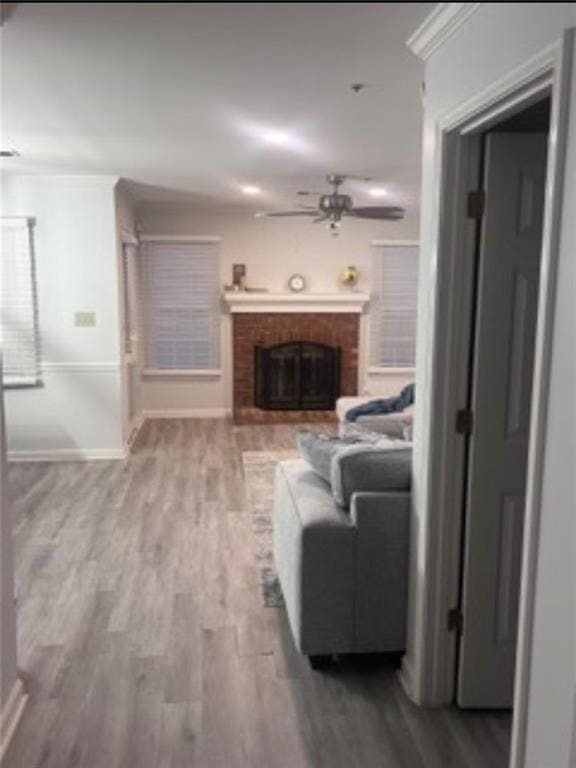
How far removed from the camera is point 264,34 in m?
2.30

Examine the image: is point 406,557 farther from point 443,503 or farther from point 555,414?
point 555,414

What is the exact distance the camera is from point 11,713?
231cm

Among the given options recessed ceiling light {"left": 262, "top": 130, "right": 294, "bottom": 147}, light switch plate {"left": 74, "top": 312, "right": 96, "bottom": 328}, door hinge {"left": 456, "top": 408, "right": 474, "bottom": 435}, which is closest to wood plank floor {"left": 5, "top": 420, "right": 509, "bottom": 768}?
door hinge {"left": 456, "top": 408, "right": 474, "bottom": 435}

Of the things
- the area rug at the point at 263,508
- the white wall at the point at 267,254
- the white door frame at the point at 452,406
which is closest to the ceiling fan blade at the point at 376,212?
the area rug at the point at 263,508

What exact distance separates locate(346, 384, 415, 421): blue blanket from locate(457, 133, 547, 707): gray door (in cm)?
314

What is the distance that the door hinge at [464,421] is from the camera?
2.28 metres

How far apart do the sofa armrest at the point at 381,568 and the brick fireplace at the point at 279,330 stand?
4.92 m

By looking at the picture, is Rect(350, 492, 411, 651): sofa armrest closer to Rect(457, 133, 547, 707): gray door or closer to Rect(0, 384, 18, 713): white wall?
Rect(457, 133, 547, 707): gray door

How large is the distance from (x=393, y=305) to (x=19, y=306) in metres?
4.24

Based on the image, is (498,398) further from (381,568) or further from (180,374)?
(180,374)

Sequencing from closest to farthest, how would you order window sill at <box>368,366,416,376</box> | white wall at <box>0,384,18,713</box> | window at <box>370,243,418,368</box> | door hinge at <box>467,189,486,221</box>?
1. door hinge at <box>467,189,486,221</box>
2. white wall at <box>0,384,18,713</box>
3. window at <box>370,243,418,368</box>
4. window sill at <box>368,366,416,376</box>

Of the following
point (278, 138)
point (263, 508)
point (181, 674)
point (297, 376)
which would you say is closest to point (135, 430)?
point (297, 376)

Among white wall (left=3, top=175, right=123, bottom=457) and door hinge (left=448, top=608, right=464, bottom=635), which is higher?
white wall (left=3, top=175, right=123, bottom=457)

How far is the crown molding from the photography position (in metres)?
1.92
